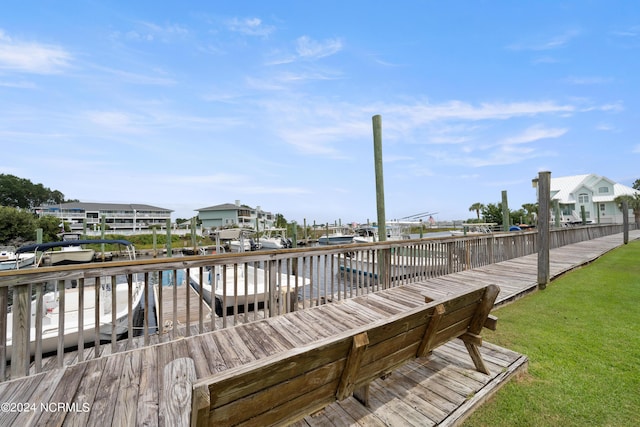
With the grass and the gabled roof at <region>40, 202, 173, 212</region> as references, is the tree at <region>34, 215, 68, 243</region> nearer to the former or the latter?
the gabled roof at <region>40, 202, 173, 212</region>

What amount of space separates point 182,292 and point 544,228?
11.7 m

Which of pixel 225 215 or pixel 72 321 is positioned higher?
pixel 225 215

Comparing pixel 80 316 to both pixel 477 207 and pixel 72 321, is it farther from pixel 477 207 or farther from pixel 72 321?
pixel 477 207

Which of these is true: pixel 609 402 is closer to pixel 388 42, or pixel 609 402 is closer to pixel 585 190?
pixel 388 42

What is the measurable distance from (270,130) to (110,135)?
9.27 metres

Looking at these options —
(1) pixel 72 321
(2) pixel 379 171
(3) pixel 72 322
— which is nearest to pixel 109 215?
(1) pixel 72 321

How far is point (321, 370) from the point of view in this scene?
4.91 ft

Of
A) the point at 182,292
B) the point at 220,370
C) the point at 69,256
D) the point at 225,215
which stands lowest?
the point at 182,292

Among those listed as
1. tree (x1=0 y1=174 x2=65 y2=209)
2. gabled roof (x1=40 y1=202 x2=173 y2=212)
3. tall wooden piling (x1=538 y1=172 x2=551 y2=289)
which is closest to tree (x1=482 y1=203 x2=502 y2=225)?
tall wooden piling (x1=538 y1=172 x2=551 y2=289)

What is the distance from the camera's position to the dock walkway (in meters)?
2.03

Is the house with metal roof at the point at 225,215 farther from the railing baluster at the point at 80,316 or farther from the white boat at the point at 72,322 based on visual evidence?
the railing baluster at the point at 80,316

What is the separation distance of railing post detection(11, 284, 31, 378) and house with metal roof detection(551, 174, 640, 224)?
50.5m

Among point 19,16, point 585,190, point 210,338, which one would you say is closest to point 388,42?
point 19,16

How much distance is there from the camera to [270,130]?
17.7m
